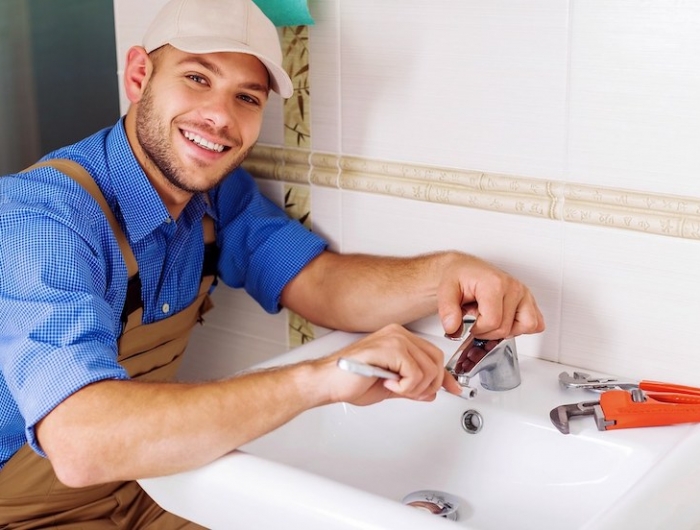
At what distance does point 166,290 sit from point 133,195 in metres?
0.16

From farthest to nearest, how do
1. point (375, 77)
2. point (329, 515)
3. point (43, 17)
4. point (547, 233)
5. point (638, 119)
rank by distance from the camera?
point (43, 17) < point (375, 77) < point (547, 233) < point (638, 119) < point (329, 515)

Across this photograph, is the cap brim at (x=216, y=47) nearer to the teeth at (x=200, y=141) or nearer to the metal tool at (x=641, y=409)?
the teeth at (x=200, y=141)

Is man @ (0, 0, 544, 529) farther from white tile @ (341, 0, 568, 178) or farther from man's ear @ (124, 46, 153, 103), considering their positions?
white tile @ (341, 0, 568, 178)

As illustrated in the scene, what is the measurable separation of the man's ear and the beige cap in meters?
0.04

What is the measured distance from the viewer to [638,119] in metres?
1.15

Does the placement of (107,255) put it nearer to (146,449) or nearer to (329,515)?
(146,449)

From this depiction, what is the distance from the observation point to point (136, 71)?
1400mm

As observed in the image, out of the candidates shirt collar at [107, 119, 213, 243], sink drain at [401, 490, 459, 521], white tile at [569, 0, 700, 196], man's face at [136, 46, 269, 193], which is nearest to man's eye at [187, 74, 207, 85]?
man's face at [136, 46, 269, 193]

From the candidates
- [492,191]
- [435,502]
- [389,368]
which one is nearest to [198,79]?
[492,191]

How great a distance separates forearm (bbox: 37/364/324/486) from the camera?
3.35 ft

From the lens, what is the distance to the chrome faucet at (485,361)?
1201 mm

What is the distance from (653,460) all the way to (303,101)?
0.74m

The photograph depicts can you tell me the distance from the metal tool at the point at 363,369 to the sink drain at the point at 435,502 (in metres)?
0.21

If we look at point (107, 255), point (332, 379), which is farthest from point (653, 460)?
point (107, 255)
